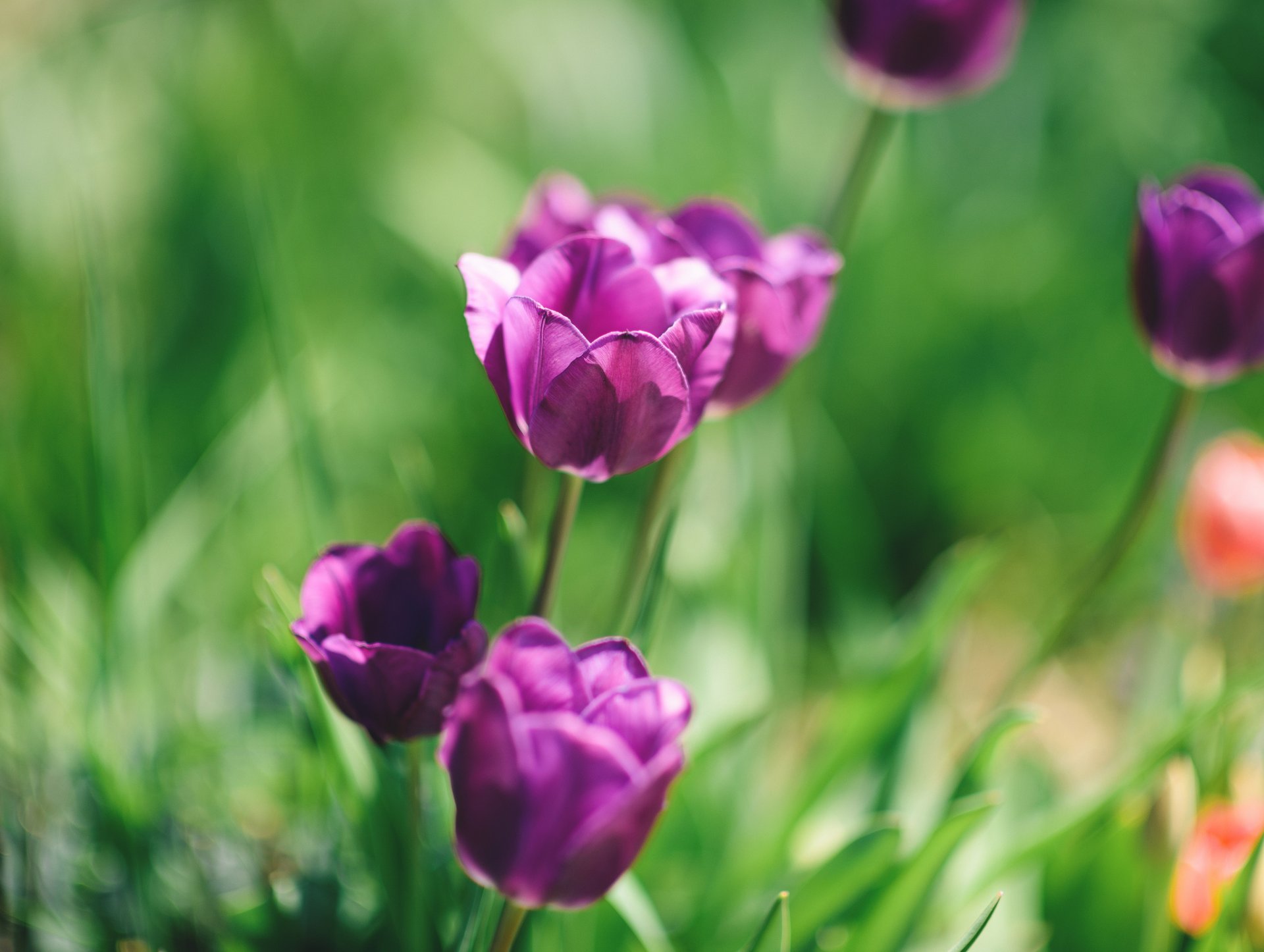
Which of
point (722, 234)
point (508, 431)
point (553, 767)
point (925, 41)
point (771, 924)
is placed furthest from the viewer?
point (508, 431)

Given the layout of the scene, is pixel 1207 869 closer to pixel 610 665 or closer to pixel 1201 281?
pixel 1201 281

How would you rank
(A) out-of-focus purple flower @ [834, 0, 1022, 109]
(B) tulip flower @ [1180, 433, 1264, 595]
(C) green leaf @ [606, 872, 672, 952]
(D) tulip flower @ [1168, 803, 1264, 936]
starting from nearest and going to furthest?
(C) green leaf @ [606, 872, 672, 952], (D) tulip flower @ [1168, 803, 1264, 936], (A) out-of-focus purple flower @ [834, 0, 1022, 109], (B) tulip flower @ [1180, 433, 1264, 595]

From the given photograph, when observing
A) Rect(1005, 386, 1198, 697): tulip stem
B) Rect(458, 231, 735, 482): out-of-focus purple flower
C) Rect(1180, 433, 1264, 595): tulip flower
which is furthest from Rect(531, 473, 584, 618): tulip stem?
Rect(1180, 433, 1264, 595): tulip flower

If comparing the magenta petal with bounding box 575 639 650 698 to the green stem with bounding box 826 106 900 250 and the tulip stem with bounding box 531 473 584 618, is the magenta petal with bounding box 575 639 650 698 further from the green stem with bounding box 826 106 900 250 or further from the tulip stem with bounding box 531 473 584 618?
the green stem with bounding box 826 106 900 250

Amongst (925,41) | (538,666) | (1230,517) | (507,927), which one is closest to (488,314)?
(538,666)

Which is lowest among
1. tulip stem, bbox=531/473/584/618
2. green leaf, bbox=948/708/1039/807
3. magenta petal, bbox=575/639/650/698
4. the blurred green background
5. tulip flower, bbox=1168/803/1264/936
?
the blurred green background

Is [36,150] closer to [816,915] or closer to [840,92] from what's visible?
[840,92]
